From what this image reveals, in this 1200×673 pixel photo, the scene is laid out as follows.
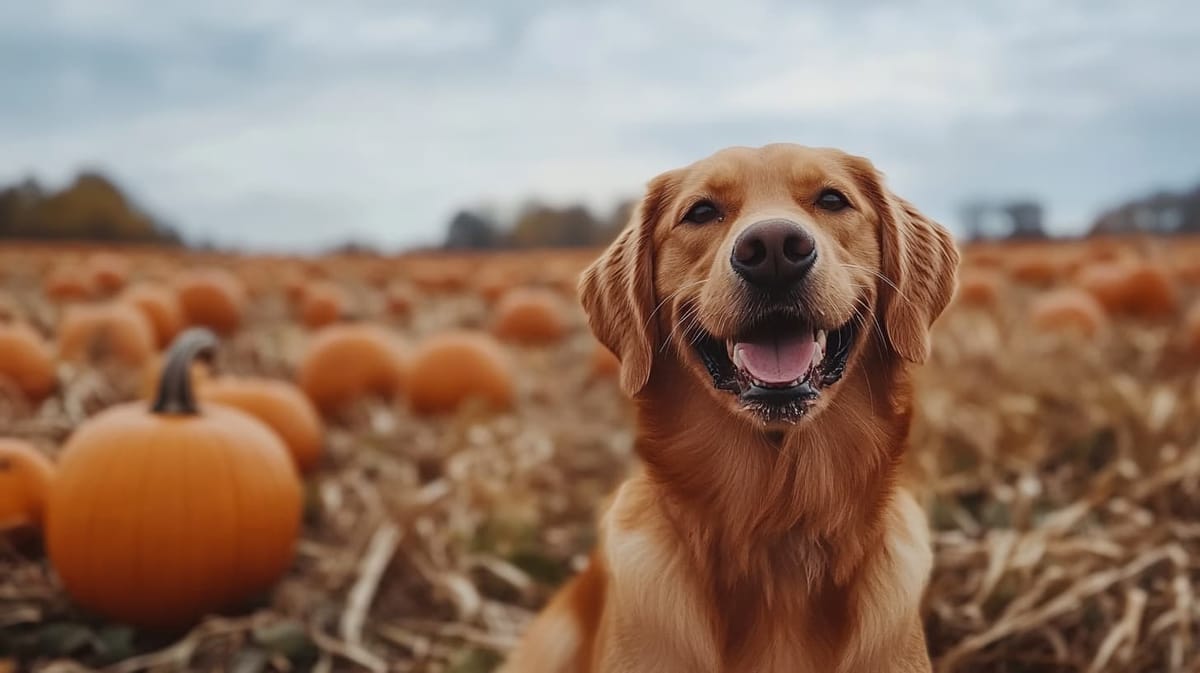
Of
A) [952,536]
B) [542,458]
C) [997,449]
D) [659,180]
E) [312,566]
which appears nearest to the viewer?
[659,180]

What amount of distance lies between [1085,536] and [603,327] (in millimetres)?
2820

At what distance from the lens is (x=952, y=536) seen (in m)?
3.87

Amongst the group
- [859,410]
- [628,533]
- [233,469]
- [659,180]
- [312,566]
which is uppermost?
[659,180]

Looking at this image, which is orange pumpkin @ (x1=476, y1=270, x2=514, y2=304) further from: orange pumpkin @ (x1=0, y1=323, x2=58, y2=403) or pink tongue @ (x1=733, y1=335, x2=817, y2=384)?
pink tongue @ (x1=733, y1=335, x2=817, y2=384)

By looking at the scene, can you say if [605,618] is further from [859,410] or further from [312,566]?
[312,566]

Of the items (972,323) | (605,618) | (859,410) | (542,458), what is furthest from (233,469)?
(972,323)

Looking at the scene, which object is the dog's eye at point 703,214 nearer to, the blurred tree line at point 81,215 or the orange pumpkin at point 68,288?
the orange pumpkin at point 68,288

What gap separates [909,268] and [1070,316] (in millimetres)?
7050

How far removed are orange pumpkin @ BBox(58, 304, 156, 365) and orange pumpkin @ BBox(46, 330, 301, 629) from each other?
10.7 ft

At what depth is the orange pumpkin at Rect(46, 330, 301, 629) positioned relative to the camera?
3871 millimetres

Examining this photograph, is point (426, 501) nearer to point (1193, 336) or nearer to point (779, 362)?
point (779, 362)

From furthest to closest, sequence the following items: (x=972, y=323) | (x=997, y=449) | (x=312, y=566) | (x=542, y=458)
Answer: (x=972, y=323), (x=542, y=458), (x=997, y=449), (x=312, y=566)

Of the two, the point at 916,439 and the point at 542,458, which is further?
the point at 542,458

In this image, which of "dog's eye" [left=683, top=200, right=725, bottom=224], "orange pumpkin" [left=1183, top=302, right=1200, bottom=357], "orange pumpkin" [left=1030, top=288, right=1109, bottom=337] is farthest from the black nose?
"orange pumpkin" [left=1030, top=288, right=1109, bottom=337]
